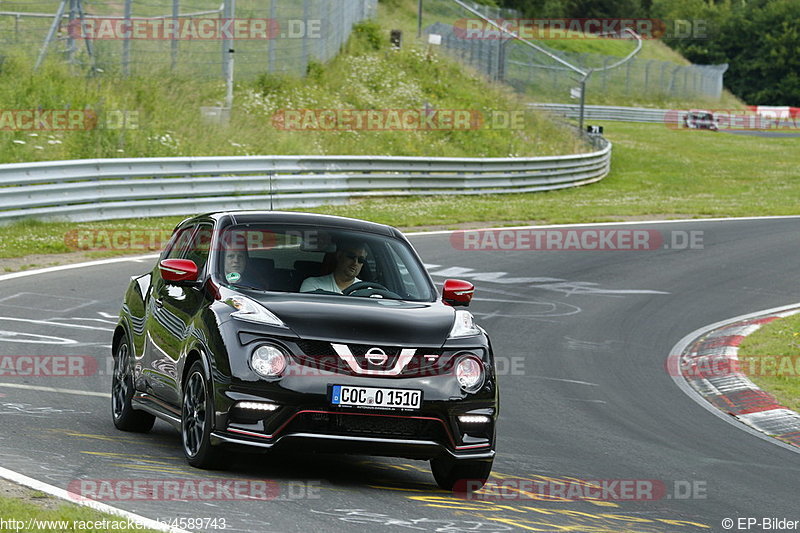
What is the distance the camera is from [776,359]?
46.1 feet

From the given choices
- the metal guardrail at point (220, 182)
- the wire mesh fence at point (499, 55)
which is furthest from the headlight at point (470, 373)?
the wire mesh fence at point (499, 55)

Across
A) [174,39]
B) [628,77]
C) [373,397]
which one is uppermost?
[174,39]

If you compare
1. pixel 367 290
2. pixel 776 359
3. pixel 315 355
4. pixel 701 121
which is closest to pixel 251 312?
pixel 315 355

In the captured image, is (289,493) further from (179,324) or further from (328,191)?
(328,191)

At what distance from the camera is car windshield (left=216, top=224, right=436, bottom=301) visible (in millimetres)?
7992

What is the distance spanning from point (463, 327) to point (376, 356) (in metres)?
0.77

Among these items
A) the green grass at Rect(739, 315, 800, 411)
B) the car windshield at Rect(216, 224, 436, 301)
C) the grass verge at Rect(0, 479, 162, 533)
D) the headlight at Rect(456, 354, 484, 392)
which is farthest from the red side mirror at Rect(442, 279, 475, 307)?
the green grass at Rect(739, 315, 800, 411)

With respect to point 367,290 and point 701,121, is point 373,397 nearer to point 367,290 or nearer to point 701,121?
point 367,290

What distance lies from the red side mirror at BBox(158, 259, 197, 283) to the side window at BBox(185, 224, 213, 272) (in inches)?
7.2

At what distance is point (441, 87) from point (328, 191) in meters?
18.7

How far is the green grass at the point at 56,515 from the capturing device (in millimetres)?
5414

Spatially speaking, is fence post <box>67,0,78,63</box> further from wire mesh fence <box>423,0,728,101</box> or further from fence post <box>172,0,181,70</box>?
wire mesh fence <box>423,0,728,101</box>

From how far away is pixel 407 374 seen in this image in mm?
6996

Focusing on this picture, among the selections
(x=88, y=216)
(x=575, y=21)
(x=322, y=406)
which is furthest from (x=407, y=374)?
(x=575, y=21)
